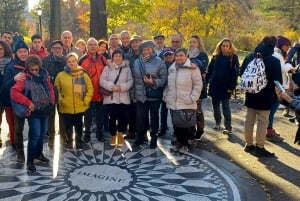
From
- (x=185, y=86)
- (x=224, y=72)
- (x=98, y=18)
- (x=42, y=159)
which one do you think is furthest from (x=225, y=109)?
(x=98, y=18)

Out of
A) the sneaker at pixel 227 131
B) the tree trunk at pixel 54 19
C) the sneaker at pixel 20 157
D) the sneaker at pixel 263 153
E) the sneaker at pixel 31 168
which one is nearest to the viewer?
the sneaker at pixel 31 168

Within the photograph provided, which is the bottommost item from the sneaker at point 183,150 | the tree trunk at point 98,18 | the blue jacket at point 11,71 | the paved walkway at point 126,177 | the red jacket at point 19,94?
the paved walkway at point 126,177

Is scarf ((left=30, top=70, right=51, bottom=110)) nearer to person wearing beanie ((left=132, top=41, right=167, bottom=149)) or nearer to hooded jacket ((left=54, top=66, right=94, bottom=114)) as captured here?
hooded jacket ((left=54, top=66, right=94, bottom=114))

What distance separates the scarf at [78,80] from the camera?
598 cm

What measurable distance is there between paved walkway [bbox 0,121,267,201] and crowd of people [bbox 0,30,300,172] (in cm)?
26

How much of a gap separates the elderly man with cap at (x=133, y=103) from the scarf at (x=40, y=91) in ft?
→ 5.87

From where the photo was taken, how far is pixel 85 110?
6.23m

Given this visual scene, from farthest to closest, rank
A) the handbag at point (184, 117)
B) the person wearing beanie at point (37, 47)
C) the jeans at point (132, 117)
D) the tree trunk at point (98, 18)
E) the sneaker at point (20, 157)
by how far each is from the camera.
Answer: the tree trunk at point (98, 18), the jeans at point (132, 117), the person wearing beanie at point (37, 47), the handbag at point (184, 117), the sneaker at point (20, 157)

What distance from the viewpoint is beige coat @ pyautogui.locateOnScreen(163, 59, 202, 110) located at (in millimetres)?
5852

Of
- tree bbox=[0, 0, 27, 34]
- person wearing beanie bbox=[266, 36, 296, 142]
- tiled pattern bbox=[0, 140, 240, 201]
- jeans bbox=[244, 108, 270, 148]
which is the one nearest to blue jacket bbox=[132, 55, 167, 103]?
tiled pattern bbox=[0, 140, 240, 201]

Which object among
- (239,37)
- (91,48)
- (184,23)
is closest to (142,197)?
(91,48)

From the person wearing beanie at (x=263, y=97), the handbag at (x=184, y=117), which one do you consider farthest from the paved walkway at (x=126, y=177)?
the person wearing beanie at (x=263, y=97)

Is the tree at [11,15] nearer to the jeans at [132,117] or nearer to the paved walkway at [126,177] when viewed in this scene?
the jeans at [132,117]

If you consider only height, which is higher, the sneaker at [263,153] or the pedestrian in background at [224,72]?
the pedestrian in background at [224,72]
